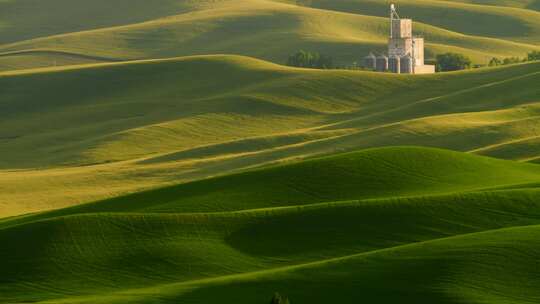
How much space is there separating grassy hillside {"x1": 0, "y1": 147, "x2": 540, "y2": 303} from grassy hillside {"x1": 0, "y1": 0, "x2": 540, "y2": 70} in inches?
3809

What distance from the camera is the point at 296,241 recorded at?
39.2 m

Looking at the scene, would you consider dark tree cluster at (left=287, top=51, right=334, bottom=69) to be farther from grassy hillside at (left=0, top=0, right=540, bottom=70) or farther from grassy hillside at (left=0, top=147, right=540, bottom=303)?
grassy hillside at (left=0, top=147, right=540, bottom=303)

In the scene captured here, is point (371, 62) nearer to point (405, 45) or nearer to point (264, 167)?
point (405, 45)

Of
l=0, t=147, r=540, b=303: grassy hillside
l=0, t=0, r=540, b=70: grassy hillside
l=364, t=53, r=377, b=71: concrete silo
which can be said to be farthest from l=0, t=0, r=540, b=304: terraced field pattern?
l=364, t=53, r=377, b=71: concrete silo

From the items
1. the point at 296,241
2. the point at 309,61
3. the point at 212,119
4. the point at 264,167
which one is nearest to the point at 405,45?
the point at 309,61

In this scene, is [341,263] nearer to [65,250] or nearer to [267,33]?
[65,250]

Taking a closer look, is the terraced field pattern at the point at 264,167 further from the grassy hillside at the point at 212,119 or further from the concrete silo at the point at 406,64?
the concrete silo at the point at 406,64

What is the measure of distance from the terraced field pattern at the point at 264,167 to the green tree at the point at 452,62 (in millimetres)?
9450

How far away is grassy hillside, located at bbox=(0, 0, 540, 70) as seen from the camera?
153125 mm

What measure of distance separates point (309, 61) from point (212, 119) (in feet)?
136

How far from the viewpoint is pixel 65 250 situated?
38.7 m

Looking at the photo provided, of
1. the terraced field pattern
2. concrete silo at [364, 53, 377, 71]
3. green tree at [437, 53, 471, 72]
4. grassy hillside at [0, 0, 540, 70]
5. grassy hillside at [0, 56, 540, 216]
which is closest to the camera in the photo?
the terraced field pattern

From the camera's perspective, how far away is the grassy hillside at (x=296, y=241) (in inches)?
1318

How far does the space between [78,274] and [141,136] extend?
52.1 metres
